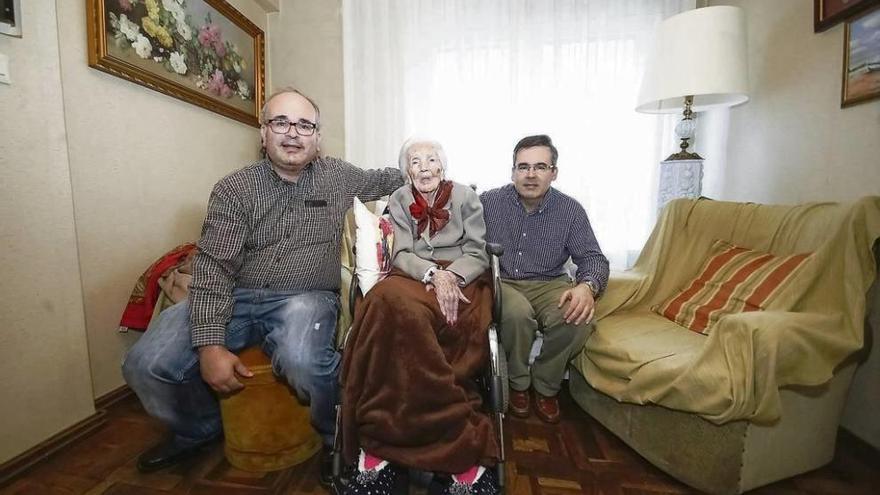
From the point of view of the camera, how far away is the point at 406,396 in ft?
3.59

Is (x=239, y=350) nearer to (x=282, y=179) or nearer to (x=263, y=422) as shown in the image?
(x=263, y=422)

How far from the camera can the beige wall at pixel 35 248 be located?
1.28 meters

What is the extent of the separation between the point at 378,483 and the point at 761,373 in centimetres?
116

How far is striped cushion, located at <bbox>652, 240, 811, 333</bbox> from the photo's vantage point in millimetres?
1390

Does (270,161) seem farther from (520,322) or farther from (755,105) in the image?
(755,105)

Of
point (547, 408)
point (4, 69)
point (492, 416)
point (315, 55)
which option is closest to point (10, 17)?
point (4, 69)

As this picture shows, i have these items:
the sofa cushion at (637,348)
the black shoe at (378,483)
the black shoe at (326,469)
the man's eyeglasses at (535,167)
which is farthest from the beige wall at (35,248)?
the sofa cushion at (637,348)

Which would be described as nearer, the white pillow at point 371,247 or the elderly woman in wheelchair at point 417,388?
the elderly woman in wheelchair at point 417,388

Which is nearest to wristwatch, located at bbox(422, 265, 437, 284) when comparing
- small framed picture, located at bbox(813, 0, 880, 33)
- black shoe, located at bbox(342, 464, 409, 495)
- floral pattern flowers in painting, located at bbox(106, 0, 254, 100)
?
black shoe, located at bbox(342, 464, 409, 495)

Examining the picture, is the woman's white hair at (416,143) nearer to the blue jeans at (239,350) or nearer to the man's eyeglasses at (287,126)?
the man's eyeglasses at (287,126)

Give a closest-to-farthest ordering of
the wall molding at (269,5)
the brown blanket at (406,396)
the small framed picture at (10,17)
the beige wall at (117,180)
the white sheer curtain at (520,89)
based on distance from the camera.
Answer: the brown blanket at (406,396), the small framed picture at (10,17), the beige wall at (117,180), the white sheer curtain at (520,89), the wall molding at (269,5)

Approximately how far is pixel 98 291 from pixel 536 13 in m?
2.82

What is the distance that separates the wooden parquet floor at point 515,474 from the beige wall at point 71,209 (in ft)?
0.55

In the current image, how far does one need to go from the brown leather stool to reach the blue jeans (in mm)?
63
